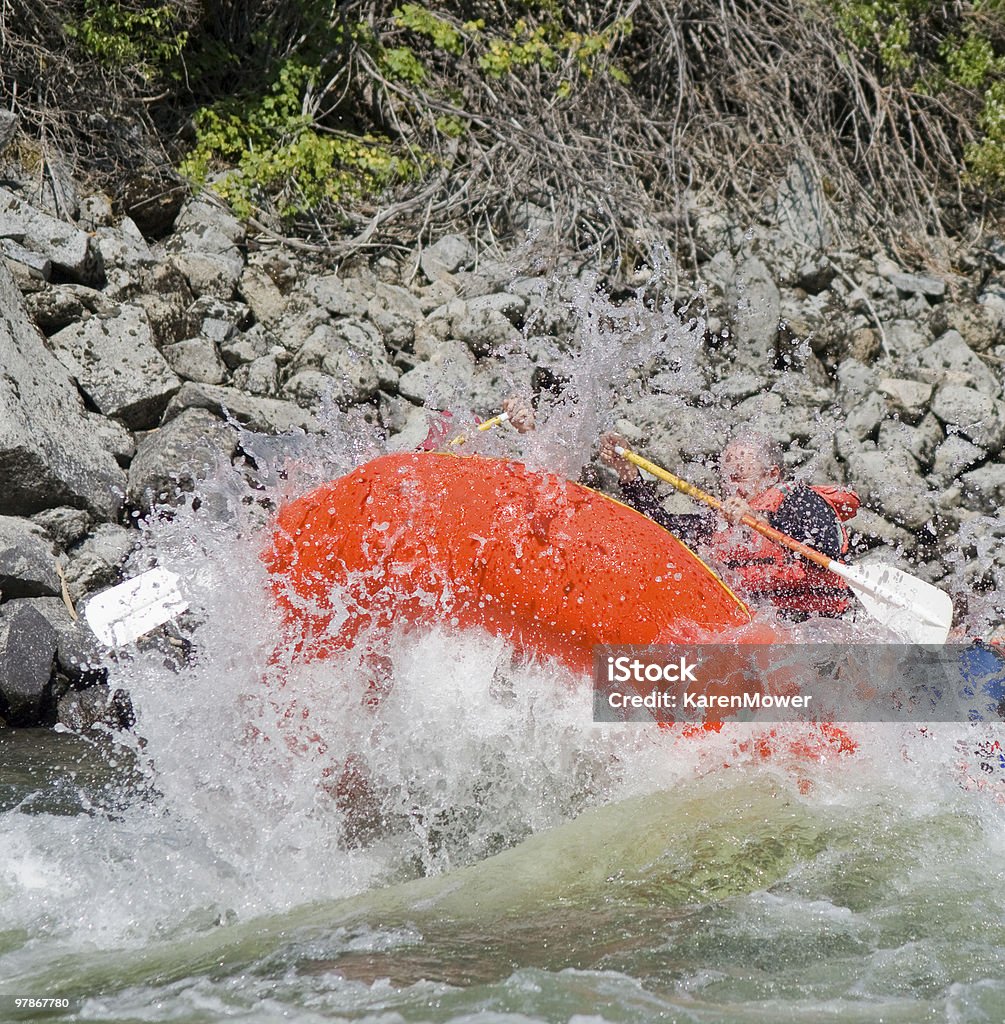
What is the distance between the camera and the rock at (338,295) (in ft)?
21.9

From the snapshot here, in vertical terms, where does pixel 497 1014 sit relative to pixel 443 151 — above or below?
below

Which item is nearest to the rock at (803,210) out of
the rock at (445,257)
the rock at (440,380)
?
the rock at (445,257)

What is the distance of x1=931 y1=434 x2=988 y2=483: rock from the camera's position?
20.8 feet

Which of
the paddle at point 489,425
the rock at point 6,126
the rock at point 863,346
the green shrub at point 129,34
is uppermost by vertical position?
the green shrub at point 129,34

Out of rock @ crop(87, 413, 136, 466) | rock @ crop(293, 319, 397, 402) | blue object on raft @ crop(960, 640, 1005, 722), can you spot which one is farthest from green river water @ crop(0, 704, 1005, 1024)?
rock @ crop(293, 319, 397, 402)

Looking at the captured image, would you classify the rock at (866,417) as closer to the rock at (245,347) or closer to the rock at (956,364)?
the rock at (956,364)

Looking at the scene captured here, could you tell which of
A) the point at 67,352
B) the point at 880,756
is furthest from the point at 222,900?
the point at 67,352

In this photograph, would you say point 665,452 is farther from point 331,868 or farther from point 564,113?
point 331,868

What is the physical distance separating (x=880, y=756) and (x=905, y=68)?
6.40 meters

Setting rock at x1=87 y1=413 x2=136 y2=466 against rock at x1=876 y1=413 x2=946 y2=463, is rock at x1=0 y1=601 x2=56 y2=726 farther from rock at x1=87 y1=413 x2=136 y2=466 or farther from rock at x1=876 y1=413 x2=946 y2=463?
rock at x1=876 y1=413 x2=946 y2=463

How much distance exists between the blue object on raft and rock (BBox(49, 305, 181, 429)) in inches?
155

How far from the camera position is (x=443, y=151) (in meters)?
7.75

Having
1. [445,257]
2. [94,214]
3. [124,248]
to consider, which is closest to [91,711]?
[124,248]

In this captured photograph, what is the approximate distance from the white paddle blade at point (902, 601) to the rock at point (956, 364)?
299 centimetres
